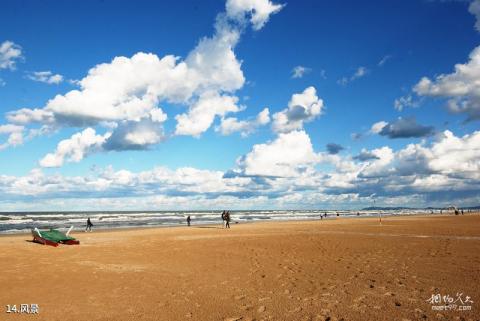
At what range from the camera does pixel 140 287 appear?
12656 mm

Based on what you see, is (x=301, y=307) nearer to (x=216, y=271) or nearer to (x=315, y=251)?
(x=216, y=271)

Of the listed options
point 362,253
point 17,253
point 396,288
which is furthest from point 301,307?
point 17,253

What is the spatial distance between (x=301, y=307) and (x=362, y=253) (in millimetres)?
10790

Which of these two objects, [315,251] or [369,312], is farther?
[315,251]

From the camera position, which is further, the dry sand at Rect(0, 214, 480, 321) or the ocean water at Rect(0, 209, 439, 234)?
the ocean water at Rect(0, 209, 439, 234)

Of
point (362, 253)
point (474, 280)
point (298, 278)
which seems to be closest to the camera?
point (474, 280)
